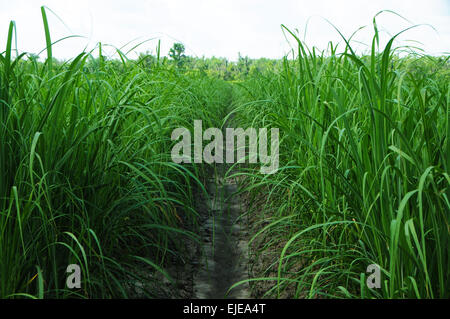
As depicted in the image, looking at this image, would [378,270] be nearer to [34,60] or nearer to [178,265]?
[178,265]

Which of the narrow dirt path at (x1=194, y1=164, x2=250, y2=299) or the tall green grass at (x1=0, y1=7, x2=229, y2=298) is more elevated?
the tall green grass at (x1=0, y1=7, x2=229, y2=298)

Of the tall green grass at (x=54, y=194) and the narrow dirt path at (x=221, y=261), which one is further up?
the tall green grass at (x=54, y=194)

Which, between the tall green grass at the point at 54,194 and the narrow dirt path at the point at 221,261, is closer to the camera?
the tall green grass at the point at 54,194

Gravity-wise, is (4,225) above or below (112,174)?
below

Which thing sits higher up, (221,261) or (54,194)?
(54,194)

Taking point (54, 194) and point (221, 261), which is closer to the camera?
point (54, 194)

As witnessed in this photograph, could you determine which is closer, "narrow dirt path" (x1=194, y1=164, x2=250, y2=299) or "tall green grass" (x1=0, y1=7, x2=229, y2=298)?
"tall green grass" (x1=0, y1=7, x2=229, y2=298)
